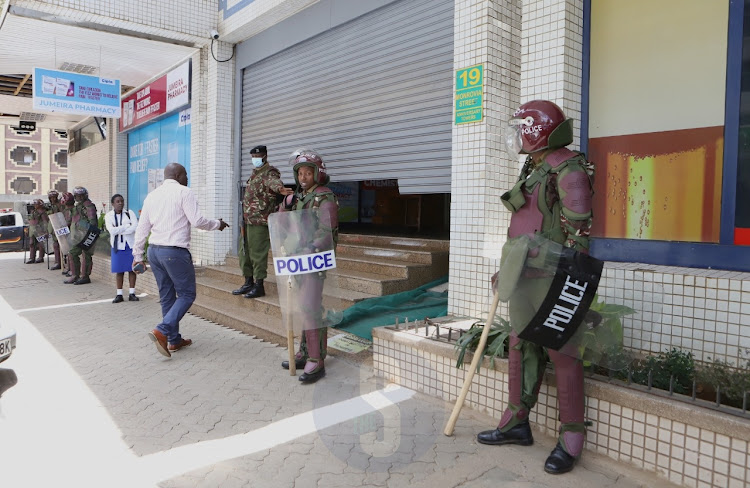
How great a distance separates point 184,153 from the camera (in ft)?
36.0

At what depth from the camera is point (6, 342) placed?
447 centimetres

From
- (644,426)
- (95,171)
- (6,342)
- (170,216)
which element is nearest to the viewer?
(644,426)

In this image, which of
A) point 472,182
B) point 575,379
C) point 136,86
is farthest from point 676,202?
point 136,86

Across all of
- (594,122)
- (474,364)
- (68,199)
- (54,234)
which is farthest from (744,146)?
(54,234)

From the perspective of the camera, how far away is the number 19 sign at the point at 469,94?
4.70 meters

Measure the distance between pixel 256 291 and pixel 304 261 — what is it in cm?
263

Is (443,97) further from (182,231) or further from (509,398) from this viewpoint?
(509,398)

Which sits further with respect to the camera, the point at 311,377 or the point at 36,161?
the point at 36,161

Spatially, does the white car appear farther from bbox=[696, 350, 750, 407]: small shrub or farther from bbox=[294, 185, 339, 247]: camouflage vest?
bbox=[696, 350, 750, 407]: small shrub

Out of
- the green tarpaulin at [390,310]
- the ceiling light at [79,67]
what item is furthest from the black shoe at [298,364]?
the ceiling light at [79,67]

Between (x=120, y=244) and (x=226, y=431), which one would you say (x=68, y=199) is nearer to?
(x=120, y=244)

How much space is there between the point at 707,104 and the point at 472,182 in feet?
5.97

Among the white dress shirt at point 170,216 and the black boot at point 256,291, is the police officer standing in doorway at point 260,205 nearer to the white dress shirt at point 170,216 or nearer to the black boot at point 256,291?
the black boot at point 256,291

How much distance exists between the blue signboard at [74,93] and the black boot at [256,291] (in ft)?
17.9
